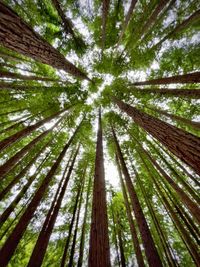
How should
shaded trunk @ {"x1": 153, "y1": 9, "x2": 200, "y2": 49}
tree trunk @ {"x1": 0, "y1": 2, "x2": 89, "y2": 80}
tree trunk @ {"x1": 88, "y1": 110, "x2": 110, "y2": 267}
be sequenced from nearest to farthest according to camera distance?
tree trunk @ {"x1": 88, "y1": 110, "x2": 110, "y2": 267}
tree trunk @ {"x1": 0, "y1": 2, "x2": 89, "y2": 80}
shaded trunk @ {"x1": 153, "y1": 9, "x2": 200, "y2": 49}

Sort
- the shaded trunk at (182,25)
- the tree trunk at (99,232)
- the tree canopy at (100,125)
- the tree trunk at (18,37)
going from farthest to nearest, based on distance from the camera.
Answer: the shaded trunk at (182,25) < the tree canopy at (100,125) < the tree trunk at (18,37) < the tree trunk at (99,232)

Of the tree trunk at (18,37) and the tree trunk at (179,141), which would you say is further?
the tree trunk at (18,37)

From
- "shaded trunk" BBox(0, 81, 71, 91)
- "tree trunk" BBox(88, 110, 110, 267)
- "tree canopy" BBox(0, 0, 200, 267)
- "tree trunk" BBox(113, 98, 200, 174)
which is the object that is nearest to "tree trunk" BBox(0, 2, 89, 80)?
"tree canopy" BBox(0, 0, 200, 267)

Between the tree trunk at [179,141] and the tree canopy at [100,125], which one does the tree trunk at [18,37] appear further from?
the tree trunk at [179,141]

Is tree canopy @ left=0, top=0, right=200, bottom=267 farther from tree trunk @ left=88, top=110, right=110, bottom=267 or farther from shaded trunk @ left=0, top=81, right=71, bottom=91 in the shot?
tree trunk @ left=88, top=110, right=110, bottom=267

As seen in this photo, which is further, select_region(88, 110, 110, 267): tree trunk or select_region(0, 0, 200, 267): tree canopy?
select_region(0, 0, 200, 267): tree canopy

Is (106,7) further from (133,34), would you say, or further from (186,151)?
(186,151)

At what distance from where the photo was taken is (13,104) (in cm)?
801

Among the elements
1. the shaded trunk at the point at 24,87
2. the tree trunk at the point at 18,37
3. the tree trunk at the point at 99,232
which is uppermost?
the shaded trunk at the point at 24,87

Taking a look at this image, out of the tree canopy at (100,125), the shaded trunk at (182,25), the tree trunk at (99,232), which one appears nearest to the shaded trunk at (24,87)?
the tree canopy at (100,125)

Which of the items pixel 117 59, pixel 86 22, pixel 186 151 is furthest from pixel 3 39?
pixel 117 59

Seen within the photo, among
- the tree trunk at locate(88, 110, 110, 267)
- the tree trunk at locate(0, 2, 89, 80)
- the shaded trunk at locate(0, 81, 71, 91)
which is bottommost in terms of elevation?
the tree trunk at locate(88, 110, 110, 267)

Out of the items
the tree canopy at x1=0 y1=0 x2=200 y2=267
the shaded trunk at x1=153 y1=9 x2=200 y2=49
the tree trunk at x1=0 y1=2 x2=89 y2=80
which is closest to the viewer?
the tree trunk at x1=0 y1=2 x2=89 y2=80

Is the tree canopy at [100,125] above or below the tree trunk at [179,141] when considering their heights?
above
